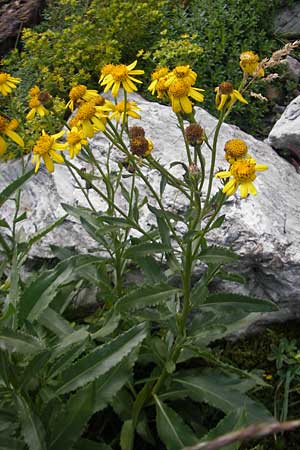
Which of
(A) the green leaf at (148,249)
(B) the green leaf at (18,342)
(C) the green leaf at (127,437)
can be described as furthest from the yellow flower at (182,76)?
(C) the green leaf at (127,437)

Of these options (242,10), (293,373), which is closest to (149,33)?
(242,10)

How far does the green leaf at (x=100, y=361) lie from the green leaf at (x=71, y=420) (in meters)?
0.04

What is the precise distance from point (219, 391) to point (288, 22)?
334cm

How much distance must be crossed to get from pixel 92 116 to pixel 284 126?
161cm

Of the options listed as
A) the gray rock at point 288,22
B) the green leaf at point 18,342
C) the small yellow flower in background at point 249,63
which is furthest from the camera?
the gray rock at point 288,22

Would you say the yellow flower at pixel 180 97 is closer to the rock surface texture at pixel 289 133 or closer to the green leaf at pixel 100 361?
the green leaf at pixel 100 361

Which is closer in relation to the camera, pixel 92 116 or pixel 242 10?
pixel 92 116

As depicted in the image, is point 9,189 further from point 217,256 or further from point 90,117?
point 217,256

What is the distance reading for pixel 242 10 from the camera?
3771mm

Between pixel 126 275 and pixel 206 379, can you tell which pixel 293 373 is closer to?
pixel 206 379

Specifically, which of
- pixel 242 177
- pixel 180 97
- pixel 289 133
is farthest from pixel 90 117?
pixel 289 133

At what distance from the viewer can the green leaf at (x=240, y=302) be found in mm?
1594

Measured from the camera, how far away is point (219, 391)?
176 centimetres

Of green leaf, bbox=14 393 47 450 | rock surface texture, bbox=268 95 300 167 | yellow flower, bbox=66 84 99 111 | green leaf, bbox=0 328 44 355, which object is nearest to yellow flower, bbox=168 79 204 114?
yellow flower, bbox=66 84 99 111
